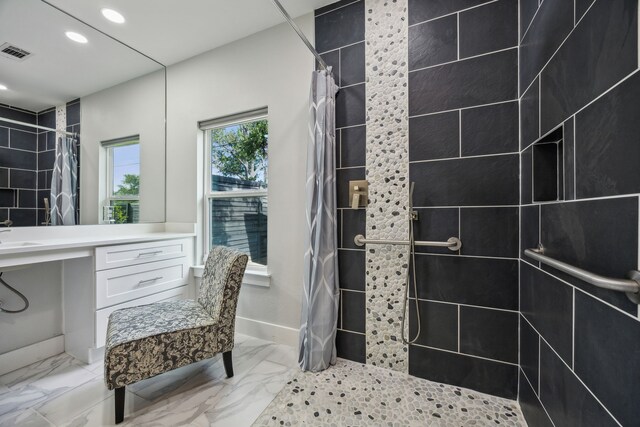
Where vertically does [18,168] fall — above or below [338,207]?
above

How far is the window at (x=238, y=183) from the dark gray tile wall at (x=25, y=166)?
1065 millimetres

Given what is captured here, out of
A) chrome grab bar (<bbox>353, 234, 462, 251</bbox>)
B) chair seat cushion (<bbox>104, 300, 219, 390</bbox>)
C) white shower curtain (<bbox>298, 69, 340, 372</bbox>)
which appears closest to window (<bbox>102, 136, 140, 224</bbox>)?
chair seat cushion (<bbox>104, 300, 219, 390</bbox>)

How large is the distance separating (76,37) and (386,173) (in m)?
2.53

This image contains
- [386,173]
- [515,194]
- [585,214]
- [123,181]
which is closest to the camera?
[585,214]

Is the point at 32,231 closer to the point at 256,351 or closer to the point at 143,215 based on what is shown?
the point at 143,215

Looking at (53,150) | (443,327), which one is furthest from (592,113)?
(53,150)

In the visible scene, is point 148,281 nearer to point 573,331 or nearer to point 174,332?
point 174,332

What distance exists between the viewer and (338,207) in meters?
1.81

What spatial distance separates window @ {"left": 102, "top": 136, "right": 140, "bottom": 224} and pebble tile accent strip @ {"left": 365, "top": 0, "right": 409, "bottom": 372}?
2143 millimetres

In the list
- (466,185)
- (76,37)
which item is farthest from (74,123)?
(466,185)

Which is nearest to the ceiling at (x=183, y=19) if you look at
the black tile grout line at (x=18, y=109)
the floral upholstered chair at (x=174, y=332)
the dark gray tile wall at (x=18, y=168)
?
the black tile grout line at (x=18, y=109)

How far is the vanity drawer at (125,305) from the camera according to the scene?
5.54ft

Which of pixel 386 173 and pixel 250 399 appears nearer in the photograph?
pixel 250 399

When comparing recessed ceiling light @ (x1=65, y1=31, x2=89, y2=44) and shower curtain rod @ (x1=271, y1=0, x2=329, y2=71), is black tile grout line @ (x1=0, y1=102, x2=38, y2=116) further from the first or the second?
shower curtain rod @ (x1=271, y1=0, x2=329, y2=71)
